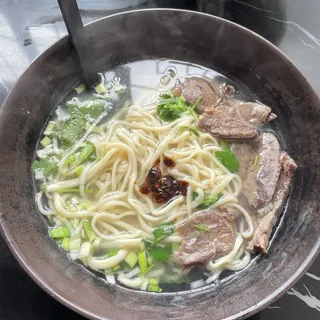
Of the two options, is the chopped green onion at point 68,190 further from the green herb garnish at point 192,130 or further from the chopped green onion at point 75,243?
the green herb garnish at point 192,130

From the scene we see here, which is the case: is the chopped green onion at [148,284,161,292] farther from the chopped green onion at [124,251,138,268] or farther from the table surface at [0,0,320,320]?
the table surface at [0,0,320,320]

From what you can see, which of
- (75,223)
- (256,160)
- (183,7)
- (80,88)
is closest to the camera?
(75,223)

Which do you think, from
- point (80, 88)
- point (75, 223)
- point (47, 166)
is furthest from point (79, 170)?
point (80, 88)

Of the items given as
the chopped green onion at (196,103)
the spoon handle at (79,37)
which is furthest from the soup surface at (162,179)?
the spoon handle at (79,37)

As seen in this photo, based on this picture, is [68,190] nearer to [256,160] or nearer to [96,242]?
[96,242]

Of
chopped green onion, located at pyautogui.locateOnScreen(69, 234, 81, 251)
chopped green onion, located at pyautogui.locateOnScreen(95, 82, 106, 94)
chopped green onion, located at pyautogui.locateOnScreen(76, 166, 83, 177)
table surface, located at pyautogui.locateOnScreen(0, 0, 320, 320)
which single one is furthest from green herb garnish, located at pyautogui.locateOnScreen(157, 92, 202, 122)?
table surface, located at pyautogui.locateOnScreen(0, 0, 320, 320)
